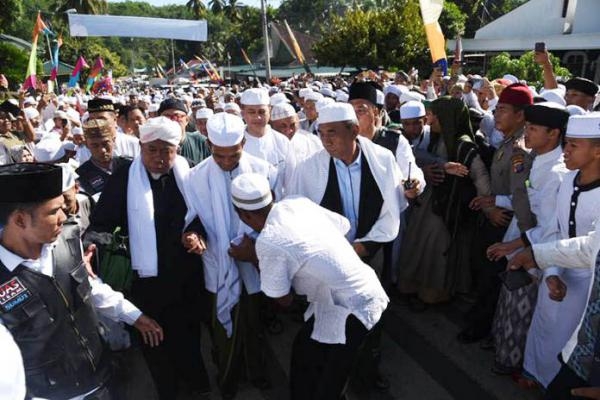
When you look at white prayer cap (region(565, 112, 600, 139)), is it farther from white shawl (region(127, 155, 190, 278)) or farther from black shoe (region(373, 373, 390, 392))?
white shawl (region(127, 155, 190, 278))

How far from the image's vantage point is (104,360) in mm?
2332

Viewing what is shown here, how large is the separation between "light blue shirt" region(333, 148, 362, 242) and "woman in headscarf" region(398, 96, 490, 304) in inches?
38.2

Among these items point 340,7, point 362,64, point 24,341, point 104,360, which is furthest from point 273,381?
point 340,7

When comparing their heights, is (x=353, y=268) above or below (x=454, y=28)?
below

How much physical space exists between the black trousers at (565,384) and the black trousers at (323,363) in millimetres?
967

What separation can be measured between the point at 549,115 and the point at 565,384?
1.61 metres

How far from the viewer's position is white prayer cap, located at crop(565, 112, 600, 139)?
8.22ft

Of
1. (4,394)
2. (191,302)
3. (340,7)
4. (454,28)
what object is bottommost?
(191,302)

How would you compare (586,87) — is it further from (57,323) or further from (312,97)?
(57,323)

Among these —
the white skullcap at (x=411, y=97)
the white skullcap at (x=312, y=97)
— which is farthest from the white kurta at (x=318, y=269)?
the white skullcap at (x=312, y=97)

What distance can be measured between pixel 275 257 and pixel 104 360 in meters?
0.97

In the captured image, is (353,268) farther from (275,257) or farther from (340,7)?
(340,7)

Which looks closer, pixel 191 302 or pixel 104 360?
pixel 104 360

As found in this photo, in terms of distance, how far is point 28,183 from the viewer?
1.88 meters
